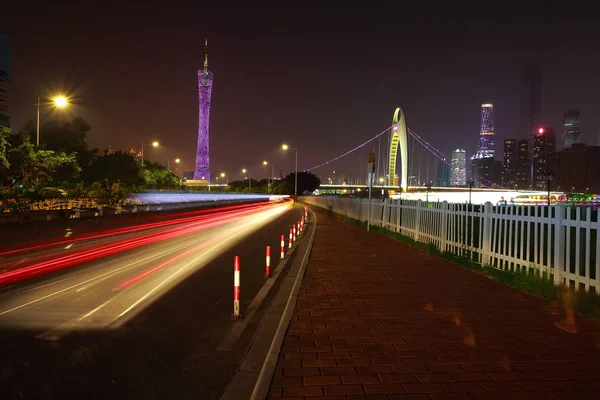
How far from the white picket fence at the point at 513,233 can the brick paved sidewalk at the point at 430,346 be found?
2.55 ft

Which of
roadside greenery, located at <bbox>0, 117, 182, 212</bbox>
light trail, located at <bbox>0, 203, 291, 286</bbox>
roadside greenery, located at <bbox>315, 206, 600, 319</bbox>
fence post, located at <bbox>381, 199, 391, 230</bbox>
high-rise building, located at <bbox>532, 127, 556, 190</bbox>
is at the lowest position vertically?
light trail, located at <bbox>0, 203, 291, 286</bbox>

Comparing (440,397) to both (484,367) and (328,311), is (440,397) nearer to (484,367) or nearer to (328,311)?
(484,367)

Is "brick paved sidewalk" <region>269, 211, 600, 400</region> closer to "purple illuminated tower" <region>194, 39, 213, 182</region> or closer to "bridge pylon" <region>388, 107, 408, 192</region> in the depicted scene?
"bridge pylon" <region>388, 107, 408, 192</region>

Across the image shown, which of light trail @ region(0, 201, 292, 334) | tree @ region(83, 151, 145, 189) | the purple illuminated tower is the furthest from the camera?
the purple illuminated tower

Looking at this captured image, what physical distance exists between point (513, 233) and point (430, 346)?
6787 millimetres

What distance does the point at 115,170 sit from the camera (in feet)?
169

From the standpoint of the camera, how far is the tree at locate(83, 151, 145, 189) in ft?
169

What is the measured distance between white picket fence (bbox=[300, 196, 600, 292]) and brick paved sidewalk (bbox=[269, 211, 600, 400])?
2.55ft

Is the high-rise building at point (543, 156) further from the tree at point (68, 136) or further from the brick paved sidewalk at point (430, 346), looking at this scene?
the brick paved sidewalk at point (430, 346)

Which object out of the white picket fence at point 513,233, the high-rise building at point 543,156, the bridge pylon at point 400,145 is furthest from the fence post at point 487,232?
the high-rise building at point 543,156

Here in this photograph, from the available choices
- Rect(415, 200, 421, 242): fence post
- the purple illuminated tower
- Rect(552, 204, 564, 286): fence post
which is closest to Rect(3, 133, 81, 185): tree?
Rect(415, 200, 421, 242): fence post

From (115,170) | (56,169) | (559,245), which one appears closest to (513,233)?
(559,245)

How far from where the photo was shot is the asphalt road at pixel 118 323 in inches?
182

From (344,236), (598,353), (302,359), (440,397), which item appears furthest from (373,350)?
(344,236)
